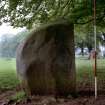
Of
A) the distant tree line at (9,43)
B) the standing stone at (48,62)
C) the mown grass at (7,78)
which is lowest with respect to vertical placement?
the mown grass at (7,78)

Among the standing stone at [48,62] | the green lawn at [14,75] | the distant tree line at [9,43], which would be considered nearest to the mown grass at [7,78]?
the green lawn at [14,75]

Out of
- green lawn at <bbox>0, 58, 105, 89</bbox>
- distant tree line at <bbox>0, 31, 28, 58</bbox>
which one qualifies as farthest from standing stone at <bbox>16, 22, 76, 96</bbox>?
distant tree line at <bbox>0, 31, 28, 58</bbox>

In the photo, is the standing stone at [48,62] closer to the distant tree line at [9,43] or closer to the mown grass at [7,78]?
the mown grass at [7,78]

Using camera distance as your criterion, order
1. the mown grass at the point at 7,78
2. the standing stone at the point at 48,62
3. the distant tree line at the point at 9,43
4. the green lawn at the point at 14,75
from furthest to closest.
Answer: the distant tree line at the point at 9,43, the green lawn at the point at 14,75, the mown grass at the point at 7,78, the standing stone at the point at 48,62

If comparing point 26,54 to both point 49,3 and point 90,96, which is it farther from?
point 49,3

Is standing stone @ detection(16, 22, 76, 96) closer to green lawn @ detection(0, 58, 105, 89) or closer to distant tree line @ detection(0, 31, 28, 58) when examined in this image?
green lawn @ detection(0, 58, 105, 89)

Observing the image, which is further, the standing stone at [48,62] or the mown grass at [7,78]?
the mown grass at [7,78]

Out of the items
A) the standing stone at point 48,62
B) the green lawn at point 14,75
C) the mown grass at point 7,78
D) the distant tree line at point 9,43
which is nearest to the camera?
the standing stone at point 48,62

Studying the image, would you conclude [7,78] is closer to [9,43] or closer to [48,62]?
[48,62]

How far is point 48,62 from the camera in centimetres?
825

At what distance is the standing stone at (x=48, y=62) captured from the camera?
8273 millimetres

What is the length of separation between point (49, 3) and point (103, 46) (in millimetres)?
19263

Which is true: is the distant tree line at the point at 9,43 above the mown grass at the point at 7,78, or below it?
above

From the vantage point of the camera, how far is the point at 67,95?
8.39m
